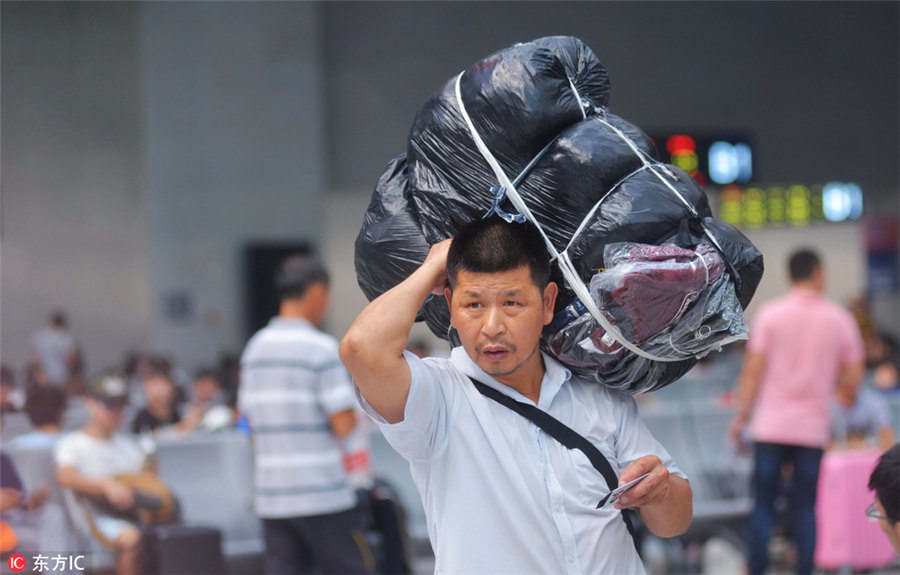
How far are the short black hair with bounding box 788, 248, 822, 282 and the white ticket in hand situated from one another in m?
3.58

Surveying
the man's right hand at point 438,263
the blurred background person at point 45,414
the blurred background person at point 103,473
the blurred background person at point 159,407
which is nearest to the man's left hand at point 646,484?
the man's right hand at point 438,263

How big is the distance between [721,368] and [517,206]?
12290 millimetres

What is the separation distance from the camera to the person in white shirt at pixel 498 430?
6.63ft

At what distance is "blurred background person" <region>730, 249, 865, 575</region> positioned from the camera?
513cm

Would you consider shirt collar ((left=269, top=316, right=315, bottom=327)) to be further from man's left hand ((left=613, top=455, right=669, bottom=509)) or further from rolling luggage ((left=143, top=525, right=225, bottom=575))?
man's left hand ((left=613, top=455, right=669, bottom=509))

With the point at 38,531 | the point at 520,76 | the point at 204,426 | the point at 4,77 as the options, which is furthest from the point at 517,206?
the point at 4,77

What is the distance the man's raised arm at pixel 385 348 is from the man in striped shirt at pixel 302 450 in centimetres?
225

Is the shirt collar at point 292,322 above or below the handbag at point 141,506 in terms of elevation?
above

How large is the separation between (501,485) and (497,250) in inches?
19.2

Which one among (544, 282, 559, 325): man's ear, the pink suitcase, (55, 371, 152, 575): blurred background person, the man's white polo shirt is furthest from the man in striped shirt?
the pink suitcase

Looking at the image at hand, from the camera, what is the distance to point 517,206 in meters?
2.11

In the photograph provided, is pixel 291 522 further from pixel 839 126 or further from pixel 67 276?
pixel 67 276

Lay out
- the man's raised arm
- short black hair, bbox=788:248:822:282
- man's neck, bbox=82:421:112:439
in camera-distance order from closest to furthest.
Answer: the man's raised arm
short black hair, bbox=788:248:822:282
man's neck, bbox=82:421:112:439

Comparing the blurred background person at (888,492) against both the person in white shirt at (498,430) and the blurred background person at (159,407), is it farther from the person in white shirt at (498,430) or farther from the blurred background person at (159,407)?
the blurred background person at (159,407)
